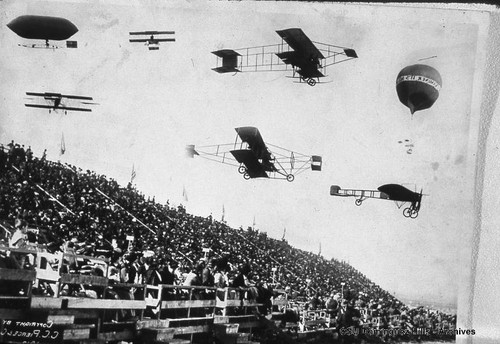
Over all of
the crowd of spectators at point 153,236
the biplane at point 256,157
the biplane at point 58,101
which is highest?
the biplane at point 58,101

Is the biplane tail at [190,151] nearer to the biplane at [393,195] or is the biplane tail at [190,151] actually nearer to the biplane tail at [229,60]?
the biplane tail at [229,60]

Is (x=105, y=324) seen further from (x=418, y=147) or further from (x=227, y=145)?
(x=418, y=147)

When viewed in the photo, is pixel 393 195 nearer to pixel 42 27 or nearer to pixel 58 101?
pixel 58 101

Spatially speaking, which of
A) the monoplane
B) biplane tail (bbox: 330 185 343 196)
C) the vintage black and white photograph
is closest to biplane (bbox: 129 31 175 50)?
the vintage black and white photograph

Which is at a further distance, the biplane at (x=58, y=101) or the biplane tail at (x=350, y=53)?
the biplane at (x=58, y=101)

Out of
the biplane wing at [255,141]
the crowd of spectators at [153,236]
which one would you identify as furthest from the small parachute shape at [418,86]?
the crowd of spectators at [153,236]

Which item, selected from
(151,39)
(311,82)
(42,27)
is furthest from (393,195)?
(42,27)

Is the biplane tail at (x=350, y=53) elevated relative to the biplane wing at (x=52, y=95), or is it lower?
elevated
